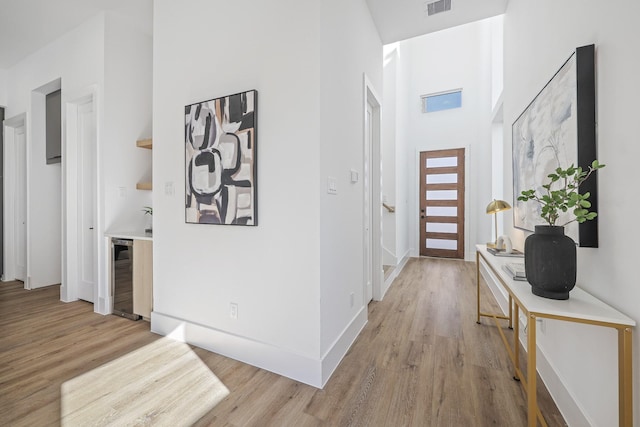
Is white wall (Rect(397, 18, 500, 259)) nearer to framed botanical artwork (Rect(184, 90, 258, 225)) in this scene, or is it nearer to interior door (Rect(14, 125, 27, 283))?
framed botanical artwork (Rect(184, 90, 258, 225))

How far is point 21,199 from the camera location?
13.1 feet

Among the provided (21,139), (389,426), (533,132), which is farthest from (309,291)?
(21,139)

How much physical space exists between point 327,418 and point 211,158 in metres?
1.78

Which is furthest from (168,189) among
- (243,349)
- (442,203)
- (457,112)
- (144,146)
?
(457,112)

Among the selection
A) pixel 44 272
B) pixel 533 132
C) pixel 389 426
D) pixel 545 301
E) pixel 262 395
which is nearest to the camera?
pixel 545 301

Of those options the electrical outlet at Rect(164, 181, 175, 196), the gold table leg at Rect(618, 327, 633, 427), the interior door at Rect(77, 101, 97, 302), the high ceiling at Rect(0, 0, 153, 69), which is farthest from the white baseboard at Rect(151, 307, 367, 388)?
the high ceiling at Rect(0, 0, 153, 69)

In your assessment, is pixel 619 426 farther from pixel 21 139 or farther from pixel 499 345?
pixel 21 139

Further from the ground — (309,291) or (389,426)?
(309,291)

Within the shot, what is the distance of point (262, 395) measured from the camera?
5.32 feet

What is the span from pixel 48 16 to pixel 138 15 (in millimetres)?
945

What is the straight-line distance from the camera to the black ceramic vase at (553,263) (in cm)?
116

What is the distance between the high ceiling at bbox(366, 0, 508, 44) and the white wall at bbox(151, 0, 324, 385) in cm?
139

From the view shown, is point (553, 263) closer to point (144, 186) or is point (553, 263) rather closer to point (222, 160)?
point (222, 160)

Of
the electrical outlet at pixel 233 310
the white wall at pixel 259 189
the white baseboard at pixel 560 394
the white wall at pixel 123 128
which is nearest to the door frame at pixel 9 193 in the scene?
the white wall at pixel 123 128
